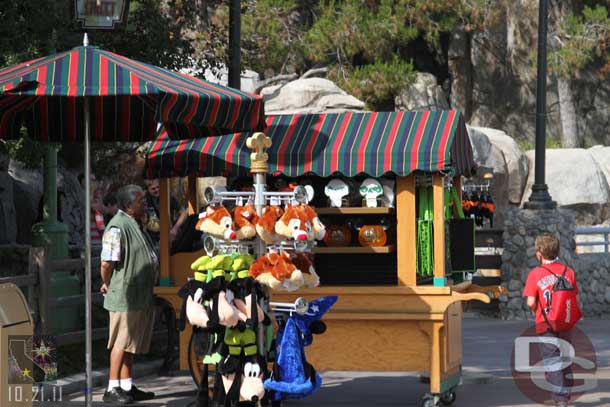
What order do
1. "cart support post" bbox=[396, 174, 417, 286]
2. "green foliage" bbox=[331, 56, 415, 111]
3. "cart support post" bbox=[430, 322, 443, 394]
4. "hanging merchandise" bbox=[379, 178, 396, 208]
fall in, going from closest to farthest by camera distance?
"cart support post" bbox=[430, 322, 443, 394]
"cart support post" bbox=[396, 174, 417, 286]
"hanging merchandise" bbox=[379, 178, 396, 208]
"green foliage" bbox=[331, 56, 415, 111]

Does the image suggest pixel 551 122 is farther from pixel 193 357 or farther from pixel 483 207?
pixel 193 357

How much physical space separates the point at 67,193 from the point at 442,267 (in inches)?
454

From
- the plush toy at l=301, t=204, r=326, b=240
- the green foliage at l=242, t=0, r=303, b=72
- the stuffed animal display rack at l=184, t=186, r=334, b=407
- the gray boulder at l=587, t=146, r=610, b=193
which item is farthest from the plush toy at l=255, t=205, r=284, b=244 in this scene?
the gray boulder at l=587, t=146, r=610, b=193

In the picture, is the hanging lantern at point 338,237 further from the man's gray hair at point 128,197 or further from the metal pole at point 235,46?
the metal pole at point 235,46

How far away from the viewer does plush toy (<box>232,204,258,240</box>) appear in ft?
27.6

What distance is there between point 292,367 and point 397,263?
178 cm

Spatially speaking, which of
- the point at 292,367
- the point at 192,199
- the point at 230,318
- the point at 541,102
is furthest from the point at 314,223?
the point at 541,102

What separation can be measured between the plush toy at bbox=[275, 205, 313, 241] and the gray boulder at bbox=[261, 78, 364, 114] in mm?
17811

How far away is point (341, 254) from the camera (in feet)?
33.0

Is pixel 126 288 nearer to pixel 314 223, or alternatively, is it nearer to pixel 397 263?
pixel 314 223

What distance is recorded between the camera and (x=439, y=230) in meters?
9.66

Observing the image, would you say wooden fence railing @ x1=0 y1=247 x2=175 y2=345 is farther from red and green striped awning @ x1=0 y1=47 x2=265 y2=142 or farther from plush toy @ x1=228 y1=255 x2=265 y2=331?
plush toy @ x1=228 y1=255 x2=265 y2=331

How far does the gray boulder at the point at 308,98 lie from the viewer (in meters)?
26.3

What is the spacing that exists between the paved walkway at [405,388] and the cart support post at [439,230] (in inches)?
46.8
